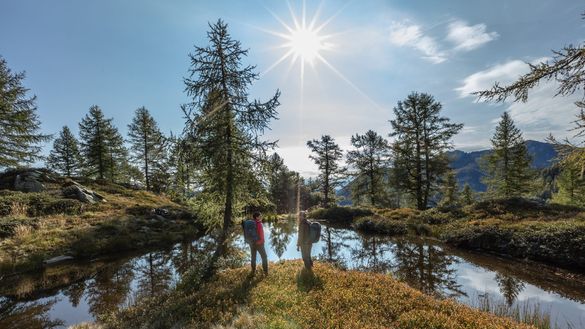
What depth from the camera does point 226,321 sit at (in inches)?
270

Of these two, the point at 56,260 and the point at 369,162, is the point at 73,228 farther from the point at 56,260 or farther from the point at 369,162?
the point at 369,162

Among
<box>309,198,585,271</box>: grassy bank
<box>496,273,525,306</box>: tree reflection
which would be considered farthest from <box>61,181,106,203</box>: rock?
<box>496,273,525,306</box>: tree reflection

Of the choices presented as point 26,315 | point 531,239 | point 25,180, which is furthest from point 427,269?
point 25,180

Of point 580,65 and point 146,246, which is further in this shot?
point 146,246

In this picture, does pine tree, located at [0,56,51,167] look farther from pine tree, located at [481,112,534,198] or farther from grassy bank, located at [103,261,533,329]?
pine tree, located at [481,112,534,198]

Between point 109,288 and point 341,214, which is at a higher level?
point 341,214

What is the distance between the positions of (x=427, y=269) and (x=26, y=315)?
16731 millimetres

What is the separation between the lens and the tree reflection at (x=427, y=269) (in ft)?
39.1

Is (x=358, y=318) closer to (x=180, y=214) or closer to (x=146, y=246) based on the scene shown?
(x=146, y=246)

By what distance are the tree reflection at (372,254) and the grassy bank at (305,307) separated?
5729mm

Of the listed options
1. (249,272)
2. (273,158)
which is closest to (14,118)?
(273,158)

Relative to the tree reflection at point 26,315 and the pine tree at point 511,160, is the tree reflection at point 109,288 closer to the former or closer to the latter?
the tree reflection at point 26,315

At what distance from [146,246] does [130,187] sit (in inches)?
1033

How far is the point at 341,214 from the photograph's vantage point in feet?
126
